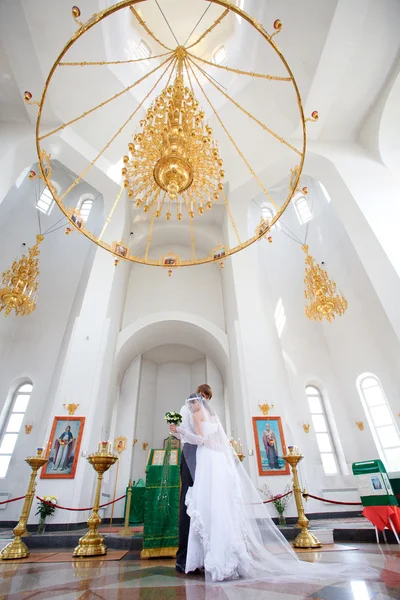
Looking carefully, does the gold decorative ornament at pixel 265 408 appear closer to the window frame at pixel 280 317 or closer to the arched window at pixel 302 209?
the window frame at pixel 280 317

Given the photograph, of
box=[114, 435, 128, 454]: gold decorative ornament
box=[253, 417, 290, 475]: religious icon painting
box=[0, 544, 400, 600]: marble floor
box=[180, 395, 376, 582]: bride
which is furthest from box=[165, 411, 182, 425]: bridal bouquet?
Answer: box=[114, 435, 128, 454]: gold decorative ornament

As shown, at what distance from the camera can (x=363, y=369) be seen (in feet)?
32.0

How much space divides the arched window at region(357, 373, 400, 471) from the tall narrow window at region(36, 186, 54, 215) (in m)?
13.5

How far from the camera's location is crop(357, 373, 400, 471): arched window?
344 inches

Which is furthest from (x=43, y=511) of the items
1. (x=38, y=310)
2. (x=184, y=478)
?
(x=38, y=310)

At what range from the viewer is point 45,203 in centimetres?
1259

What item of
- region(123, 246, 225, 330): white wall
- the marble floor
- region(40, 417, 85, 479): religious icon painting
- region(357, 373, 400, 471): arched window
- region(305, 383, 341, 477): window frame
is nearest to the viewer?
the marble floor

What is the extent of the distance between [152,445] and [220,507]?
11.2m

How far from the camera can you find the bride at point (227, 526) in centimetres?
236

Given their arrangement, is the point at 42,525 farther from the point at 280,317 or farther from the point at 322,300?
the point at 280,317

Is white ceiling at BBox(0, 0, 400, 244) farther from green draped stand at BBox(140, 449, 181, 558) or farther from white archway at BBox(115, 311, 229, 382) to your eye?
green draped stand at BBox(140, 449, 181, 558)

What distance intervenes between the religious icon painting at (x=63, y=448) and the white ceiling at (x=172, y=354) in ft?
20.6

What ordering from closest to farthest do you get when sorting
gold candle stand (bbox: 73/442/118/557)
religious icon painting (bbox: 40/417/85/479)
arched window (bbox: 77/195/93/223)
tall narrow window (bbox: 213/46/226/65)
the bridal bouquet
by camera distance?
the bridal bouquet
gold candle stand (bbox: 73/442/118/557)
religious icon painting (bbox: 40/417/85/479)
tall narrow window (bbox: 213/46/226/65)
arched window (bbox: 77/195/93/223)

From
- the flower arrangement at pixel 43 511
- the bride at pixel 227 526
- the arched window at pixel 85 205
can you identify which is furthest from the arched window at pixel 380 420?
the arched window at pixel 85 205
